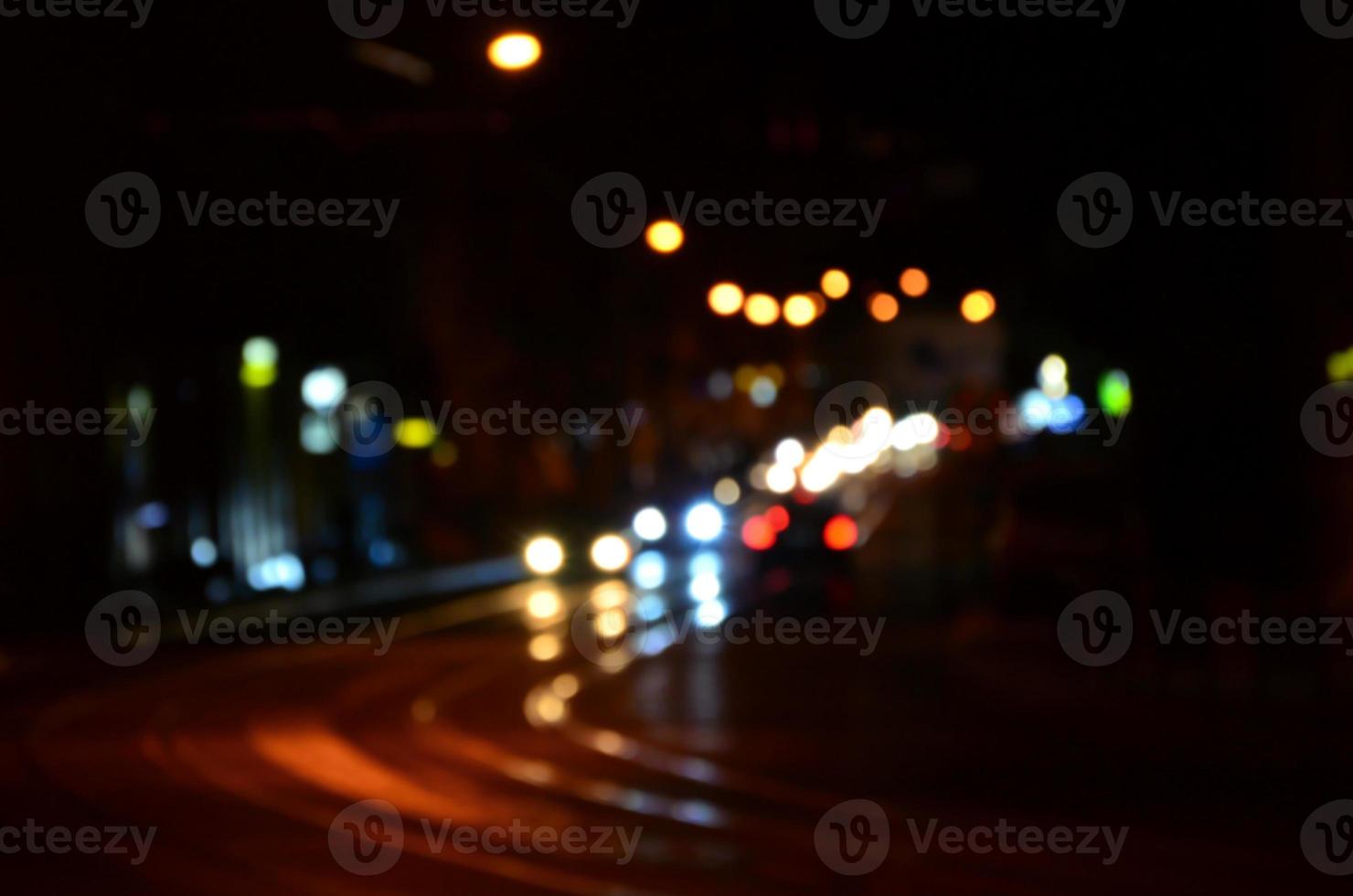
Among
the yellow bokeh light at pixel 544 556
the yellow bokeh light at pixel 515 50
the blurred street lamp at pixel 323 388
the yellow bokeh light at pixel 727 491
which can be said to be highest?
the yellow bokeh light at pixel 727 491

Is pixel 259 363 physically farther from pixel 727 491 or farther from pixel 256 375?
pixel 727 491

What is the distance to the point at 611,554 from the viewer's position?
4178 cm

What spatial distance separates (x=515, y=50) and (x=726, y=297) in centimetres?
595

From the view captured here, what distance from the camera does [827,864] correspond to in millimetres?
10188

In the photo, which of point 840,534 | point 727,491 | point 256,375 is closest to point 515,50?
point 840,534

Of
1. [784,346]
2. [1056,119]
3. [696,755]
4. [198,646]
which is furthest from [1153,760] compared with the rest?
[784,346]

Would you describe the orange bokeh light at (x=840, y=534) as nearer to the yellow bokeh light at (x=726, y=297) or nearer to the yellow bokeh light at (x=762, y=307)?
the yellow bokeh light at (x=762, y=307)

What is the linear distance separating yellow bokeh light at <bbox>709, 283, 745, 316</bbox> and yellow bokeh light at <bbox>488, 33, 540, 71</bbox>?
18.4 ft

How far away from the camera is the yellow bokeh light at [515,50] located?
49.7 ft

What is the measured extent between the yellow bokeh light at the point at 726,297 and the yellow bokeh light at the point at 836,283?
1.31 meters

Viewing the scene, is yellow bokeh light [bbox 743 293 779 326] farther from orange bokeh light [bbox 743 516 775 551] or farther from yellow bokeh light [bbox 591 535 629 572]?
yellow bokeh light [bbox 591 535 629 572]

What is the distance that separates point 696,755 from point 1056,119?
7.70 metres

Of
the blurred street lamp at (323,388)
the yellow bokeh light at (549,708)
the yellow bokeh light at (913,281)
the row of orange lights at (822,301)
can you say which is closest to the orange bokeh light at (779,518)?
the row of orange lights at (822,301)

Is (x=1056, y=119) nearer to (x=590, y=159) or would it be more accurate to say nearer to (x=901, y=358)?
(x=590, y=159)
